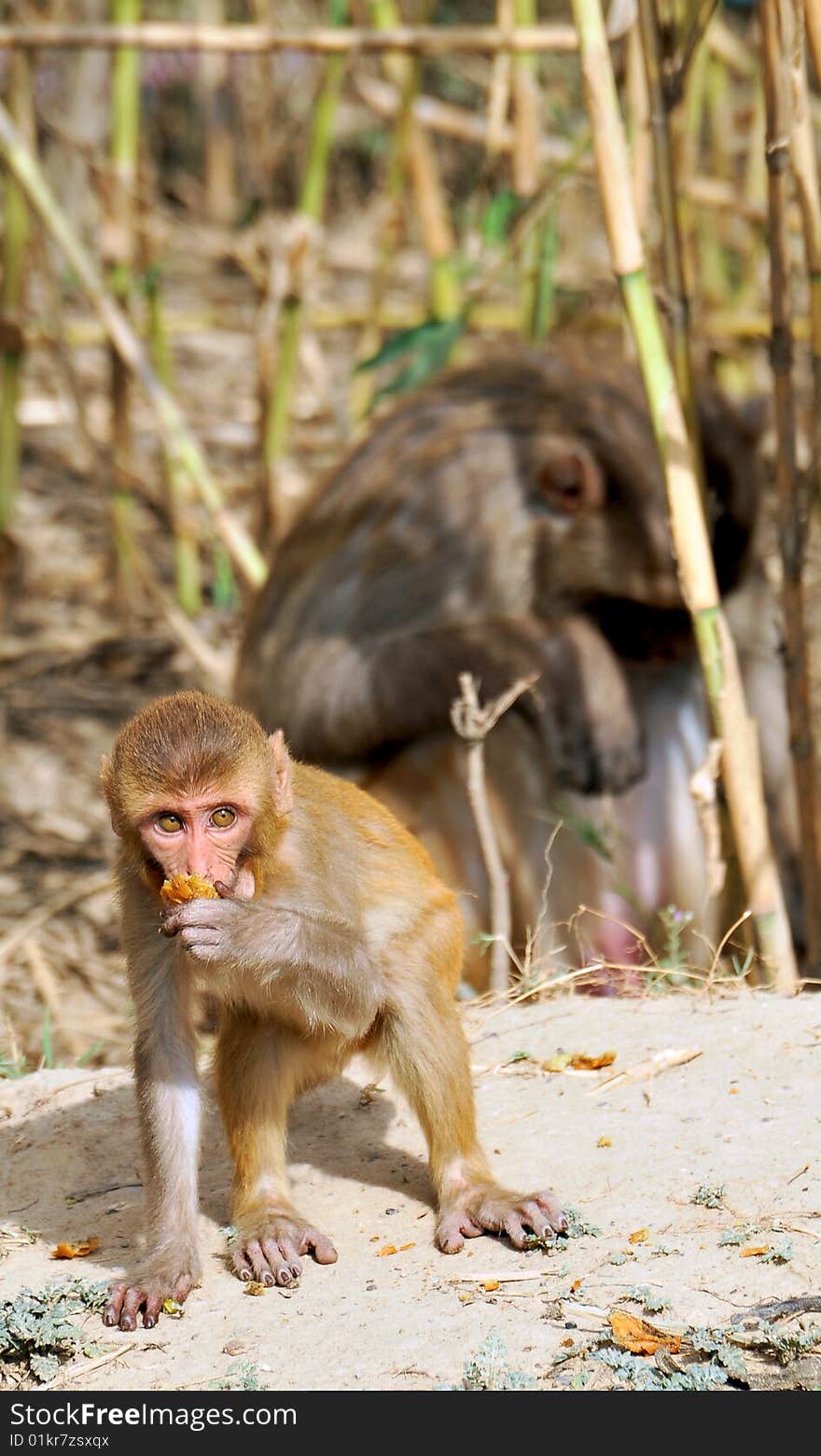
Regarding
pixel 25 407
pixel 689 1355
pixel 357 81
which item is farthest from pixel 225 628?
pixel 689 1355

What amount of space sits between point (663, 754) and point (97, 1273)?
3.71 metres

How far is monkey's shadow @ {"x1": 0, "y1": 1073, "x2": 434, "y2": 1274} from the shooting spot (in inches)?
139

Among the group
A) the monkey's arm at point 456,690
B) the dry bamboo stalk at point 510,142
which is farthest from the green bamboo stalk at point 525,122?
the monkey's arm at point 456,690

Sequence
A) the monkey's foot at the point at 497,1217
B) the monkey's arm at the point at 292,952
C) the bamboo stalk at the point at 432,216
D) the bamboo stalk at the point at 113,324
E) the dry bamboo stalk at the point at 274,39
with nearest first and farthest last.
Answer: the monkey's arm at the point at 292,952 < the monkey's foot at the point at 497,1217 < the dry bamboo stalk at the point at 274,39 < the bamboo stalk at the point at 113,324 < the bamboo stalk at the point at 432,216

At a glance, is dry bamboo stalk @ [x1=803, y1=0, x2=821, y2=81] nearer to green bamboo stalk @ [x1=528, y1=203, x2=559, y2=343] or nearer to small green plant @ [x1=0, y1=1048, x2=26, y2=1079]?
green bamboo stalk @ [x1=528, y1=203, x2=559, y2=343]

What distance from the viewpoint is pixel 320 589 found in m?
6.49

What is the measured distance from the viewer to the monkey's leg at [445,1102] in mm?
3250

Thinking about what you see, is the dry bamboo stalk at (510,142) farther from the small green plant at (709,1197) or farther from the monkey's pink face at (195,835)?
the small green plant at (709,1197)

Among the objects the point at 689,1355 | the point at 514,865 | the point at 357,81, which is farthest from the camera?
the point at 357,81

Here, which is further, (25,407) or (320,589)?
(25,407)

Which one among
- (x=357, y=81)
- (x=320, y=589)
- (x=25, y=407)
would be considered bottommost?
(x=320, y=589)

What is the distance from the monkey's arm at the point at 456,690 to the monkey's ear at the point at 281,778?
2.69m

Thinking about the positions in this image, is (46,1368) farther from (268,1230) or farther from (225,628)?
(225,628)

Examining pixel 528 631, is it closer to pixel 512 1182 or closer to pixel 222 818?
pixel 512 1182
